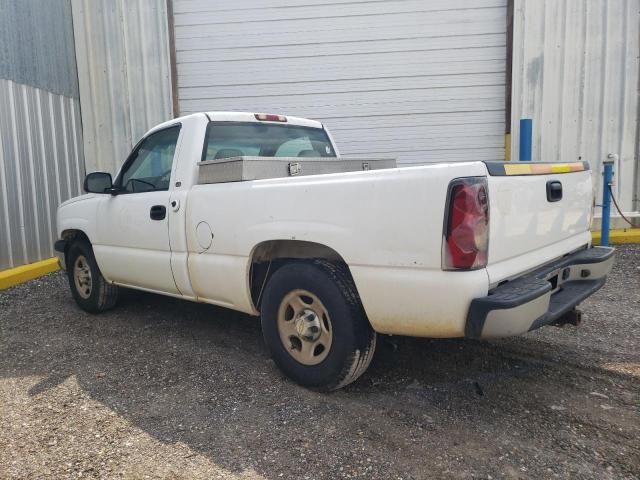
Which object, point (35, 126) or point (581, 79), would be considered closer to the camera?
point (35, 126)

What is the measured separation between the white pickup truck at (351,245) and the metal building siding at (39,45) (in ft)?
12.8

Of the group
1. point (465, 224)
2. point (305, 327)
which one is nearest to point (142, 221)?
point (305, 327)

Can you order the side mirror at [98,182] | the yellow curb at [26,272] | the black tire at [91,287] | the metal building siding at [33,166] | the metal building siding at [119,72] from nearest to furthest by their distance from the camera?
1. the side mirror at [98,182]
2. the black tire at [91,287]
3. the yellow curb at [26,272]
4. the metal building siding at [33,166]
5. the metal building siding at [119,72]

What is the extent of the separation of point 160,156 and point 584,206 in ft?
10.6

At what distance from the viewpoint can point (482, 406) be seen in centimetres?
299

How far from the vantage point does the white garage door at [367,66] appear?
313 inches

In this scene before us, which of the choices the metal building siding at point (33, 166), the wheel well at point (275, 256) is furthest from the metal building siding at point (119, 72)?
the wheel well at point (275, 256)

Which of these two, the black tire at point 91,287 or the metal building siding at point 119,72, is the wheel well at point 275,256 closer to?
the black tire at point 91,287

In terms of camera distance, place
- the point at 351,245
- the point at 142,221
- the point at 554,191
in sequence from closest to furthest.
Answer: the point at 351,245 → the point at 554,191 → the point at 142,221

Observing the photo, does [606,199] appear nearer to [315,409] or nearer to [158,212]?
[315,409]

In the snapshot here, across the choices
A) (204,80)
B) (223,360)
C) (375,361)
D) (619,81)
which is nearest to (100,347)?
(223,360)

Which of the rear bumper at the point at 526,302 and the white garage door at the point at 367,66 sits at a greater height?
the white garage door at the point at 367,66

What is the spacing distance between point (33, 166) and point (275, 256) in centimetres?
554

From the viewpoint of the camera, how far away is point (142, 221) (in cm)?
421
